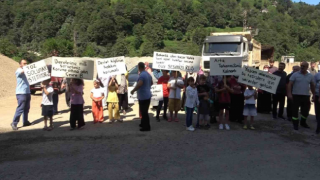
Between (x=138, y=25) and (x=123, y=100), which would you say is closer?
(x=123, y=100)

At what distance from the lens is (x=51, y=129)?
834 cm

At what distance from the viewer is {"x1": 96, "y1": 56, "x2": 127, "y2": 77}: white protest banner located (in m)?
8.90

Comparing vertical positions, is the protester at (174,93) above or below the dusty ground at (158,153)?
above

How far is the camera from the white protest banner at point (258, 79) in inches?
327

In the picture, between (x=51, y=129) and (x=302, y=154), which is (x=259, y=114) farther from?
(x=51, y=129)

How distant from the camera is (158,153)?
6340 millimetres

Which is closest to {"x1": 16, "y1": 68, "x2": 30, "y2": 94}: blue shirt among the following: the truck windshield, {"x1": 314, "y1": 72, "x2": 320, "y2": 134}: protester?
{"x1": 314, "y1": 72, "x2": 320, "y2": 134}: protester

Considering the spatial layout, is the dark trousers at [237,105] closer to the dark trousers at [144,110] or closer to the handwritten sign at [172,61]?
the handwritten sign at [172,61]

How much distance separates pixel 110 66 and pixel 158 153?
3615 millimetres

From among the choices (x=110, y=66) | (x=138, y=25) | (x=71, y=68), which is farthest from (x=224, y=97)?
(x=138, y=25)

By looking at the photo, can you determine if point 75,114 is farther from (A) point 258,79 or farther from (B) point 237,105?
(A) point 258,79

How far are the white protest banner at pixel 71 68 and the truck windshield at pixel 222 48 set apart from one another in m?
10.7

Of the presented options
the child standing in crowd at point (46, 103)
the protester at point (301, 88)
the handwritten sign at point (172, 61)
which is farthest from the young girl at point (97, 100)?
the protester at point (301, 88)

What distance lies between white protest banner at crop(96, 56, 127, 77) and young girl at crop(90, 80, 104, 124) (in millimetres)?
416
